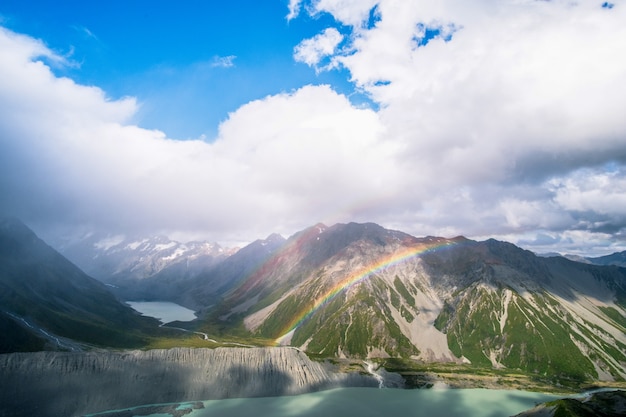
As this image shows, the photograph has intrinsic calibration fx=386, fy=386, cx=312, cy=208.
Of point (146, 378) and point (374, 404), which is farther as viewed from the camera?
point (374, 404)

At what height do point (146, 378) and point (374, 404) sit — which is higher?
point (146, 378)

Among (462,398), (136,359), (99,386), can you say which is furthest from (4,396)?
(462,398)

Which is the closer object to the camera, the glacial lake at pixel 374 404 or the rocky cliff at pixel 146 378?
the rocky cliff at pixel 146 378

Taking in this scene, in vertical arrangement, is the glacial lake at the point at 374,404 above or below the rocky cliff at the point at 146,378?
below
